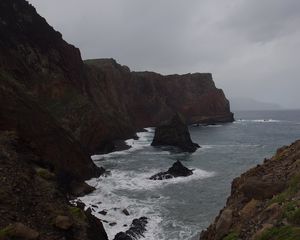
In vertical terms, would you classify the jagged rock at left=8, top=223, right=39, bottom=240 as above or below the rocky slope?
below

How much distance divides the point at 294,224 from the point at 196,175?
38527mm

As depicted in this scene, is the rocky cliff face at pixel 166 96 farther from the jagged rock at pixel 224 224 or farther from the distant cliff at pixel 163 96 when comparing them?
the jagged rock at pixel 224 224

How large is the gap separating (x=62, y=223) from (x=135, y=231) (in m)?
10.8

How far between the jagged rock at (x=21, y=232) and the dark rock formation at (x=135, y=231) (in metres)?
11.0

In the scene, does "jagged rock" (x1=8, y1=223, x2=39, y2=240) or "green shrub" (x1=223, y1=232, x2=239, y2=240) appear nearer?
"green shrub" (x1=223, y1=232, x2=239, y2=240)

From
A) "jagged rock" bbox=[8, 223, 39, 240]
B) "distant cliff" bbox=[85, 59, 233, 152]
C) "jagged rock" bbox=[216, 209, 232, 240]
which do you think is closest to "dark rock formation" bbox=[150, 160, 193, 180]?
"jagged rock" bbox=[8, 223, 39, 240]

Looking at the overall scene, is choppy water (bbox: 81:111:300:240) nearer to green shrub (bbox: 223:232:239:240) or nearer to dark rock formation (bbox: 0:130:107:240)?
dark rock formation (bbox: 0:130:107:240)

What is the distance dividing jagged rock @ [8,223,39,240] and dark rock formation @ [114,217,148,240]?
11003mm

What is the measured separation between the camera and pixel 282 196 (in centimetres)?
1059

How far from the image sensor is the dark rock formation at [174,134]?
243 feet

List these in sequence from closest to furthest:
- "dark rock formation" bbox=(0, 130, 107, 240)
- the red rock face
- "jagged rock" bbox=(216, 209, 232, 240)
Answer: "jagged rock" bbox=(216, 209, 232, 240) < "dark rock formation" bbox=(0, 130, 107, 240) < the red rock face

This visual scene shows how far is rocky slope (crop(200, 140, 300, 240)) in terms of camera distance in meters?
9.05

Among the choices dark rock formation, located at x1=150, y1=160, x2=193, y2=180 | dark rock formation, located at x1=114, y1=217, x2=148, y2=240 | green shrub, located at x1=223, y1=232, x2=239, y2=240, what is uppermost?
green shrub, located at x1=223, y1=232, x2=239, y2=240

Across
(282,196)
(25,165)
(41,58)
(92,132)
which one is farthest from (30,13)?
(282,196)
